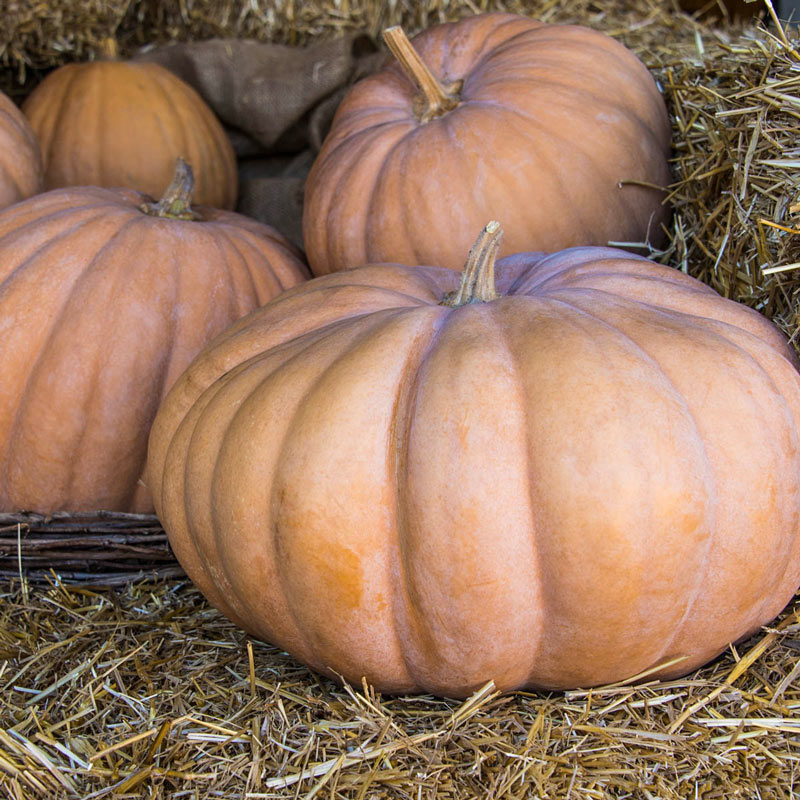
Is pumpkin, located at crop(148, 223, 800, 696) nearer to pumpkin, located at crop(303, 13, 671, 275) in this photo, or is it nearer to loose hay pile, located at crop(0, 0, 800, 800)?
loose hay pile, located at crop(0, 0, 800, 800)

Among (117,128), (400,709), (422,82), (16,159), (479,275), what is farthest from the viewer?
(117,128)

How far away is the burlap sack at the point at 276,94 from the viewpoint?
129 inches

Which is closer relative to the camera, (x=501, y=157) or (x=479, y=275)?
(x=479, y=275)

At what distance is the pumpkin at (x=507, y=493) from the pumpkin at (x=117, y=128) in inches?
69.9

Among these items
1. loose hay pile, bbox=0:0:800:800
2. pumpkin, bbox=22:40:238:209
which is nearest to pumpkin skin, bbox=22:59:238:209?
pumpkin, bbox=22:40:238:209

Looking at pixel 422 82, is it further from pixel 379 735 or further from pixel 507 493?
pixel 379 735

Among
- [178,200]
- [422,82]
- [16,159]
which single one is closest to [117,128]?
[16,159]

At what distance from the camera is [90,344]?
2031mm

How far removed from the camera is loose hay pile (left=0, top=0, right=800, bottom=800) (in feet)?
4.18

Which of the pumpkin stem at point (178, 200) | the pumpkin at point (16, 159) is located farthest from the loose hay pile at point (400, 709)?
the pumpkin at point (16, 159)

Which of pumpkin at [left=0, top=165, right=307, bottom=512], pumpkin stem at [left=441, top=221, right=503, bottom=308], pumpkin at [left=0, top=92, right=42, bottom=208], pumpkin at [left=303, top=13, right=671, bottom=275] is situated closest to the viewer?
pumpkin stem at [left=441, top=221, right=503, bottom=308]

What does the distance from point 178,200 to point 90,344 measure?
1.79 ft

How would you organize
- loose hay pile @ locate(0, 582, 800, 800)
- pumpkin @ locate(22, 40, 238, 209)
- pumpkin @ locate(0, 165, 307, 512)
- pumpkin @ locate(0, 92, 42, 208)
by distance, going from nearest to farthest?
loose hay pile @ locate(0, 582, 800, 800) → pumpkin @ locate(0, 165, 307, 512) → pumpkin @ locate(0, 92, 42, 208) → pumpkin @ locate(22, 40, 238, 209)

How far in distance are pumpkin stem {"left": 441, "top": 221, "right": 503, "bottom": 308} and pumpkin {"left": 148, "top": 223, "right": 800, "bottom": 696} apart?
8 cm
